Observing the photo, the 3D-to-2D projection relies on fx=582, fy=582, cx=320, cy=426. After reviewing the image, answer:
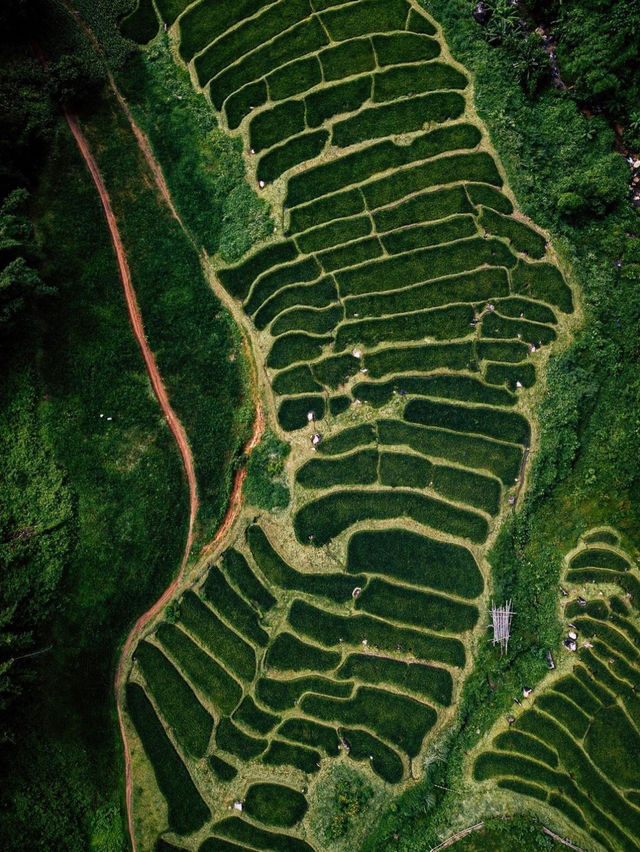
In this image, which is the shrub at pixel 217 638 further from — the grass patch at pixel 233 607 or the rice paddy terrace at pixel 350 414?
the grass patch at pixel 233 607

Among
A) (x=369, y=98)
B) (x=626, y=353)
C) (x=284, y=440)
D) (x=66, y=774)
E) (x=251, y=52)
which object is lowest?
(x=66, y=774)

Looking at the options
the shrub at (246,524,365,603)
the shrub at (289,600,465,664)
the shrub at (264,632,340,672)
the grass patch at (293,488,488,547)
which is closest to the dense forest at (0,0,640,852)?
the shrub at (289,600,465,664)

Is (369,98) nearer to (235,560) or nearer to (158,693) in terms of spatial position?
(235,560)

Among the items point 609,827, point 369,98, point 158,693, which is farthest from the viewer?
point 369,98

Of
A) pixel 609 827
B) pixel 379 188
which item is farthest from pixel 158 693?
pixel 379 188

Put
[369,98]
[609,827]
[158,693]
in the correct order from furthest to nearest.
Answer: [369,98], [158,693], [609,827]

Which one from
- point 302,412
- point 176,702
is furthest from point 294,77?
point 176,702

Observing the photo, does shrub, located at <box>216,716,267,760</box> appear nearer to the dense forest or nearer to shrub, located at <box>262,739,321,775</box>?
shrub, located at <box>262,739,321,775</box>

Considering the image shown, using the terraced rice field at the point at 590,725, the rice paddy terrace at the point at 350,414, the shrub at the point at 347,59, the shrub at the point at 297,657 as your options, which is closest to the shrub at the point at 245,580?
the rice paddy terrace at the point at 350,414
